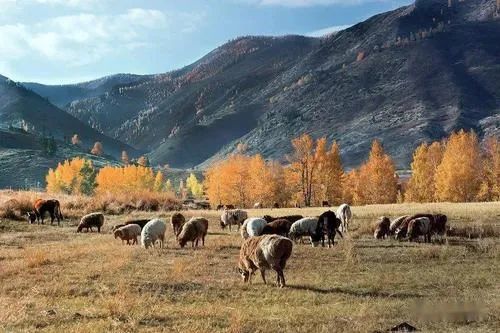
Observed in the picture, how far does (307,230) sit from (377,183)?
207ft

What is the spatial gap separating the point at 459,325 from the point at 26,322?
33.6 feet

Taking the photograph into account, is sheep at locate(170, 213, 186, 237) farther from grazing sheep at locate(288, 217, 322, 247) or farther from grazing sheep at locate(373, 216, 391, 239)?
grazing sheep at locate(373, 216, 391, 239)

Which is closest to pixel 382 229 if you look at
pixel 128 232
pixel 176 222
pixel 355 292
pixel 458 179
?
pixel 176 222

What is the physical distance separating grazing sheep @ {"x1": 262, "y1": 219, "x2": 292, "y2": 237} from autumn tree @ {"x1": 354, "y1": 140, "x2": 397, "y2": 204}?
61.4m

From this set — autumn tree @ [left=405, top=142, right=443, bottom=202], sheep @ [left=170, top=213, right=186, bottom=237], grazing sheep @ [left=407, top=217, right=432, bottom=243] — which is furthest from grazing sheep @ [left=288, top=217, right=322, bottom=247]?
autumn tree @ [left=405, top=142, right=443, bottom=202]

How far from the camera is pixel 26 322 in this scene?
12758 millimetres

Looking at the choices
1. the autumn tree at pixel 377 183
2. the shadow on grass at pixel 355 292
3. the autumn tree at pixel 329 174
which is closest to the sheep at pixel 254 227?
the shadow on grass at pixel 355 292

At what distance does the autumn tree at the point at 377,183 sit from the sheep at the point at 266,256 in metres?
71.8

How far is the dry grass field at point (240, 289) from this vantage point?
42.7 ft

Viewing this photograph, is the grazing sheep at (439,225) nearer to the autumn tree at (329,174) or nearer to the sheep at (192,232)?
the sheep at (192,232)

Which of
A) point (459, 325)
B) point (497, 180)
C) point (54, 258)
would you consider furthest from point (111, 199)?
point (497, 180)

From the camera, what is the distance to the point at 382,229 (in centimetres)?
3095

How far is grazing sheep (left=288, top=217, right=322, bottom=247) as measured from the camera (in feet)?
90.1

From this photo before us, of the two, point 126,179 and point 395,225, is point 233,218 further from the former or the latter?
point 126,179
